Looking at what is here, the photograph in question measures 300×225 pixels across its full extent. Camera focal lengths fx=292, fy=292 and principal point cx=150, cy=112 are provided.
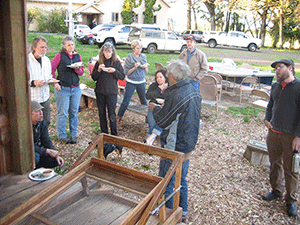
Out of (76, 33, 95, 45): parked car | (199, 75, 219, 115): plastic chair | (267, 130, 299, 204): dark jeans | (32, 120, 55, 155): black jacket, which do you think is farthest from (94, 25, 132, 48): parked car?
(267, 130, 299, 204): dark jeans

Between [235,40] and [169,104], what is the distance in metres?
26.1

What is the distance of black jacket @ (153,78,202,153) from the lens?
3064 millimetres

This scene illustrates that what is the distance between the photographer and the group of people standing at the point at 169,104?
312 cm

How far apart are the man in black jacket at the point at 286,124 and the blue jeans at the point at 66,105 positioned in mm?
3327

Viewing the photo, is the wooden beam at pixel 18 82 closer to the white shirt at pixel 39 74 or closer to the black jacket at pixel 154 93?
the white shirt at pixel 39 74

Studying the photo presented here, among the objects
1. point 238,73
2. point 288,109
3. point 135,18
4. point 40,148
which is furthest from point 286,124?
point 135,18

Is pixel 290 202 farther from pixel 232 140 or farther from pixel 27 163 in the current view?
pixel 27 163

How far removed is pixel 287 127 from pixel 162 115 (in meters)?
1.68

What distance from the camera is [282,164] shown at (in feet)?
13.3

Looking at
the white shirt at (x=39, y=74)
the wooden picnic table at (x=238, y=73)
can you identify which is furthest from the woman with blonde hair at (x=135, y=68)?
the wooden picnic table at (x=238, y=73)

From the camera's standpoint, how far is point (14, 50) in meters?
2.77

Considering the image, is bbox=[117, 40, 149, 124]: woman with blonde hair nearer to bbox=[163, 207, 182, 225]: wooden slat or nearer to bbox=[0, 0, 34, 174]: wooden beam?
bbox=[0, 0, 34, 174]: wooden beam

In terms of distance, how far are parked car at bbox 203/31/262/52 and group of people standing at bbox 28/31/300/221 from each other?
22.3 metres

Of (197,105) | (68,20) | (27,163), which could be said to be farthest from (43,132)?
(68,20)
